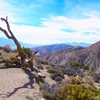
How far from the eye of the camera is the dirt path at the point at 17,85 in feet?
37.2

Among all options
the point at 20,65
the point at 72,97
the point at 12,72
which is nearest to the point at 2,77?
the point at 12,72

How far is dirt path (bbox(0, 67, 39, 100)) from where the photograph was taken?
11328 millimetres

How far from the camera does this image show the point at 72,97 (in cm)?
974

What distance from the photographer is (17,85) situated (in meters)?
13.4

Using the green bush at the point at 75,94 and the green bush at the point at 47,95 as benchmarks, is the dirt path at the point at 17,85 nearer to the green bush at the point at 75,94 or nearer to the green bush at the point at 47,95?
the green bush at the point at 47,95

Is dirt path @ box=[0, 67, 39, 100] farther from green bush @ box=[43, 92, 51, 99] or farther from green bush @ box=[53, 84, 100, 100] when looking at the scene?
green bush @ box=[53, 84, 100, 100]

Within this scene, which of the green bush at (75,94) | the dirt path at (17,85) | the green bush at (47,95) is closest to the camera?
the green bush at (75,94)

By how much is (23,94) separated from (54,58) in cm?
12323

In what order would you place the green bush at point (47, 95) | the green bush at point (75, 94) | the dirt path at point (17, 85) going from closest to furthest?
the green bush at point (75, 94) < the dirt path at point (17, 85) < the green bush at point (47, 95)

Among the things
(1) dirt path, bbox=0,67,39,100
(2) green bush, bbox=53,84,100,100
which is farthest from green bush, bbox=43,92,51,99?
(2) green bush, bbox=53,84,100,100

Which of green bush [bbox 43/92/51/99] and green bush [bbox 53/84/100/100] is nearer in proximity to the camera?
green bush [bbox 53/84/100/100]

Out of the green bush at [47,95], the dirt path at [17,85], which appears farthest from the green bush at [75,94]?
the dirt path at [17,85]

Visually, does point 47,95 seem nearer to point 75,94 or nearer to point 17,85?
point 75,94

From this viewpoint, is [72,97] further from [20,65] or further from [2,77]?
[20,65]
